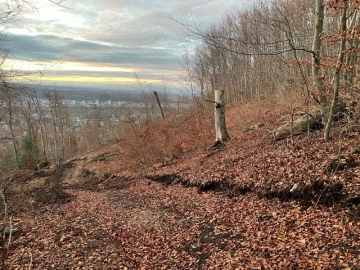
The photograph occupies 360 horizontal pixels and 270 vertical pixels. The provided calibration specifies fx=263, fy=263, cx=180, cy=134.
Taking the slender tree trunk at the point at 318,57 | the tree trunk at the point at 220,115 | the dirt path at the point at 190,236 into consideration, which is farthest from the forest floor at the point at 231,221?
the tree trunk at the point at 220,115

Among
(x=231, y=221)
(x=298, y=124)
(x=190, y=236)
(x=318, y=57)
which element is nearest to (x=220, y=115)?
(x=298, y=124)

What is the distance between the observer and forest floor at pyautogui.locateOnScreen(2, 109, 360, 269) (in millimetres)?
4914

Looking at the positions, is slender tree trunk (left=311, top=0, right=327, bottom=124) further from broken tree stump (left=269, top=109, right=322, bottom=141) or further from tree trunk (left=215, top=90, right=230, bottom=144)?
tree trunk (left=215, top=90, right=230, bottom=144)

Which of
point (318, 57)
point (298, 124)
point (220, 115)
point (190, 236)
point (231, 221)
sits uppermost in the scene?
point (318, 57)

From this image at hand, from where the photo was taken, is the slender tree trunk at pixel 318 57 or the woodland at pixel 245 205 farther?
the slender tree trunk at pixel 318 57

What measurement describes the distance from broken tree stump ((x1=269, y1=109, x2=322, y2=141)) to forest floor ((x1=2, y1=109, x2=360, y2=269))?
1.47ft

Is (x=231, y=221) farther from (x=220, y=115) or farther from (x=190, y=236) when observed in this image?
(x=220, y=115)

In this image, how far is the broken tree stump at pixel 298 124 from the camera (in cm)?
894

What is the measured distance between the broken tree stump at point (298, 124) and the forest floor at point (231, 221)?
1.47 feet

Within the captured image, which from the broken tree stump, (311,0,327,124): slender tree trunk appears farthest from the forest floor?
(311,0,327,124): slender tree trunk

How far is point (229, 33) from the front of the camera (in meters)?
30.1

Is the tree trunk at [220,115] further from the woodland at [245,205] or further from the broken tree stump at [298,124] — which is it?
the broken tree stump at [298,124]

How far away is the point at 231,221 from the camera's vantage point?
262 inches

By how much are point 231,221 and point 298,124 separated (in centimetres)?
489
